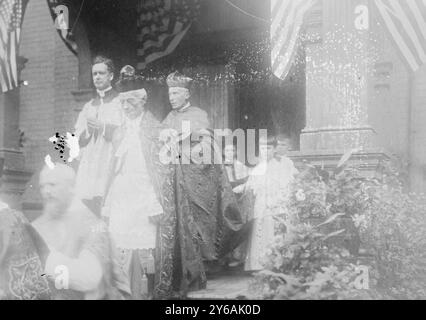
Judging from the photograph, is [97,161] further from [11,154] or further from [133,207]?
[11,154]

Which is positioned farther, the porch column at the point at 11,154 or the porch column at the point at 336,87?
the porch column at the point at 11,154

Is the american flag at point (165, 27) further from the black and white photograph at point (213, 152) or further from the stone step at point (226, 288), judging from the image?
the stone step at point (226, 288)

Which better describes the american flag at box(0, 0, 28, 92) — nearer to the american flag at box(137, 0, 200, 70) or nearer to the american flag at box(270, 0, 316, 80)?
the american flag at box(137, 0, 200, 70)

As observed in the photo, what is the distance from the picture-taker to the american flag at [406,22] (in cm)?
584

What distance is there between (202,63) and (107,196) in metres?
1.91

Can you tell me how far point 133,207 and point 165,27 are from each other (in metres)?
2.29

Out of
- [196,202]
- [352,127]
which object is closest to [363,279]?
[352,127]

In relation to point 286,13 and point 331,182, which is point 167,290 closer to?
point 331,182

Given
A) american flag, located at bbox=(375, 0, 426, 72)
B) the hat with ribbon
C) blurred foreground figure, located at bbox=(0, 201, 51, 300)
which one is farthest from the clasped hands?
american flag, located at bbox=(375, 0, 426, 72)

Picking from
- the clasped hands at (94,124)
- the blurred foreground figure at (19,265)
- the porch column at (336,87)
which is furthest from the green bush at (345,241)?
the clasped hands at (94,124)


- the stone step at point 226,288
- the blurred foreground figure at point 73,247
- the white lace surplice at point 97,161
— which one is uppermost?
the white lace surplice at point 97,161

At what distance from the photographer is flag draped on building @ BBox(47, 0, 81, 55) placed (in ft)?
25.2

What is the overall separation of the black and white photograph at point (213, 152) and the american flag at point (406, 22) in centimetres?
1

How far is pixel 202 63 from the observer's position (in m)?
7.57
